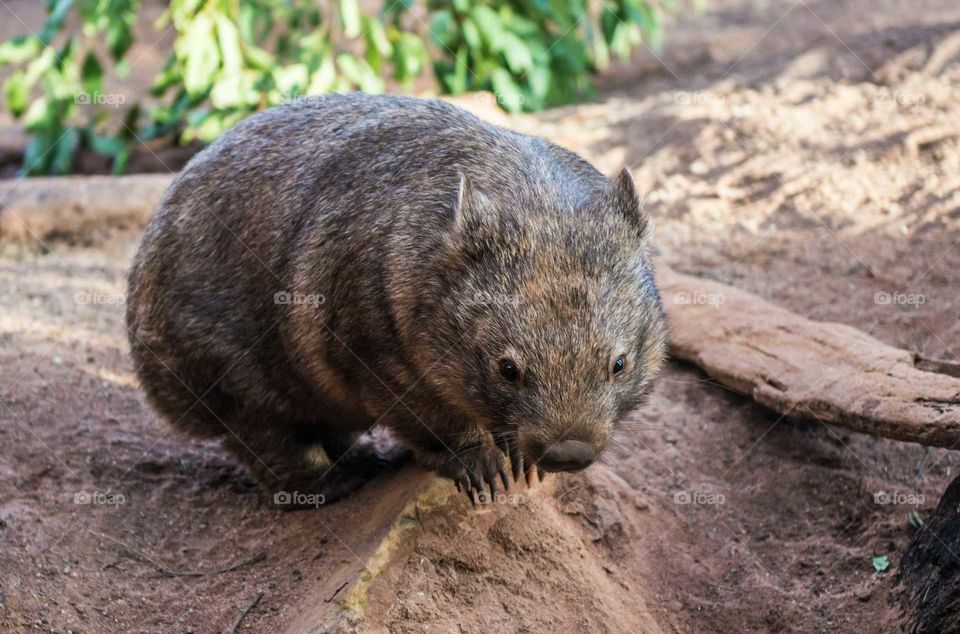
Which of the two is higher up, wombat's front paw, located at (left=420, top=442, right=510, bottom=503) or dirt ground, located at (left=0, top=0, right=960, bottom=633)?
wombat's front paw, located at (left=420, top=442, right=510, bottom=503)

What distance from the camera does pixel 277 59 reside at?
10.2 metres

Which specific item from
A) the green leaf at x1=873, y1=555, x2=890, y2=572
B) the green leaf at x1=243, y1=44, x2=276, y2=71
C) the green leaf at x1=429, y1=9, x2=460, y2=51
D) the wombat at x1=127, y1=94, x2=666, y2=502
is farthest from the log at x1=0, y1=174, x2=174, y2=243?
the green leaf at x1=873, y1=555, x2=890, y2=572

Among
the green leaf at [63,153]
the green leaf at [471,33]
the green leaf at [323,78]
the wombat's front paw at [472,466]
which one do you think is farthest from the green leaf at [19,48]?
the wombat's front paw at [472,466]

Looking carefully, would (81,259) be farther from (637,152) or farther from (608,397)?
(608,397)

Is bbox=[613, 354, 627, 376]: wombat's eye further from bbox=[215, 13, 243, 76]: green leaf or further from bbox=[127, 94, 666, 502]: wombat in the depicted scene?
bbox=[215, 13, 243, 76]: green leaf

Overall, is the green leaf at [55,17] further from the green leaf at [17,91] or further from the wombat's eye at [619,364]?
the wombat's eye at [619,364]

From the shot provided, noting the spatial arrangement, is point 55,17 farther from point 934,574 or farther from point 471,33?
point 934,574

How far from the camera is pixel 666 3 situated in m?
11.4

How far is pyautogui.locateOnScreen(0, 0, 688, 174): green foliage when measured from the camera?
30.7 ft

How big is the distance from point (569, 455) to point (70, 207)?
245 inches

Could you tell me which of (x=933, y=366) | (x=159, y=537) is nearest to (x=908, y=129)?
(x=933, y=366)

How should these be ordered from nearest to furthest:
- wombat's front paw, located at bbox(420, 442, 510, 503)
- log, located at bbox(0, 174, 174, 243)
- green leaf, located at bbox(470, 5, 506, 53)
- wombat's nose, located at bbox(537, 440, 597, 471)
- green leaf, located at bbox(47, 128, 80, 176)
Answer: wombat's nose, located at bbox(537, 440, 597, 471) → wombat's front paw, located at bbox(420, 442, 510, 503) → log, located at bbox(0, 174, 174, 243) → green leaf, located at bbox(470, 5, 506, 53) → green leaf, located at bbox(47, 128, 80, 176)

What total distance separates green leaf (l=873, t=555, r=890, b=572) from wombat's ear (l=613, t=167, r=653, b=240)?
1.70 metres

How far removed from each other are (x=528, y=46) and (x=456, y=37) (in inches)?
27.5
